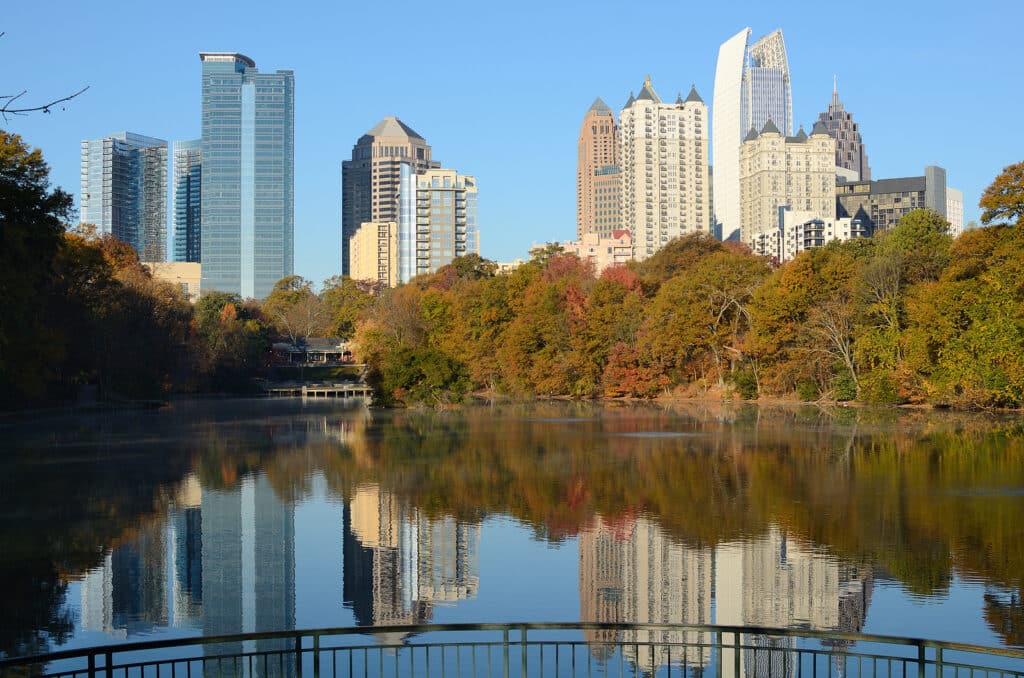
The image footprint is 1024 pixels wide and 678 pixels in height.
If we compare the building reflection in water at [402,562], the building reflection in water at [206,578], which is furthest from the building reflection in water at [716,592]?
the building reflection in water at [206,578]

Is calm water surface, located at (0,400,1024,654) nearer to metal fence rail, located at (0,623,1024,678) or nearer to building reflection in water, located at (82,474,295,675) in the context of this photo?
building reflection in water, located at (82,474,295,675)

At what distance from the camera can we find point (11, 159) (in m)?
41.8

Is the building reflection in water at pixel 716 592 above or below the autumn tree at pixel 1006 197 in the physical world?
below

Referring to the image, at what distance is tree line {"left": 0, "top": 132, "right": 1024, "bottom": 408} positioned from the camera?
42594mm

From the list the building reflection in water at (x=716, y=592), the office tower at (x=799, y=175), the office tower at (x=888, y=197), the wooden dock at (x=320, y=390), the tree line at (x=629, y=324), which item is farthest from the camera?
the office tower at (x=799, y=175)

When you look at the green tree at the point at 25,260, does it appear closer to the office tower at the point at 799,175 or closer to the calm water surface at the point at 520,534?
the calm water surface at the point at 520,534

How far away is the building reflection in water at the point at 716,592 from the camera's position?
12.1 meters

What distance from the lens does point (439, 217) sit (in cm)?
18150

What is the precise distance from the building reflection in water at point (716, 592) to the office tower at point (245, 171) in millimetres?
182028

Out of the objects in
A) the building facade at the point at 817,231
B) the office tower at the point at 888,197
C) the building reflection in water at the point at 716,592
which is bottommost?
the building reflection in water at the point at 716,592

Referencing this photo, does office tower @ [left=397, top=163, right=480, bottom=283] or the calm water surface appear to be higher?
office tower @ [left=397, top=163, right=480, bottom=283]

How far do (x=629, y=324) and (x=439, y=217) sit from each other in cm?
11974

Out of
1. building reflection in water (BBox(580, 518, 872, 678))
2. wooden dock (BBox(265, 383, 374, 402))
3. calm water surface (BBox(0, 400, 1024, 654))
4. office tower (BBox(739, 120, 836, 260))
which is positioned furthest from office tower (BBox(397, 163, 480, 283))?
building reflection in water (BBox(580, 518, 872, 678))

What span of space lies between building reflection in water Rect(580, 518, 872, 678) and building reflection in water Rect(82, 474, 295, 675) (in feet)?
13.9
